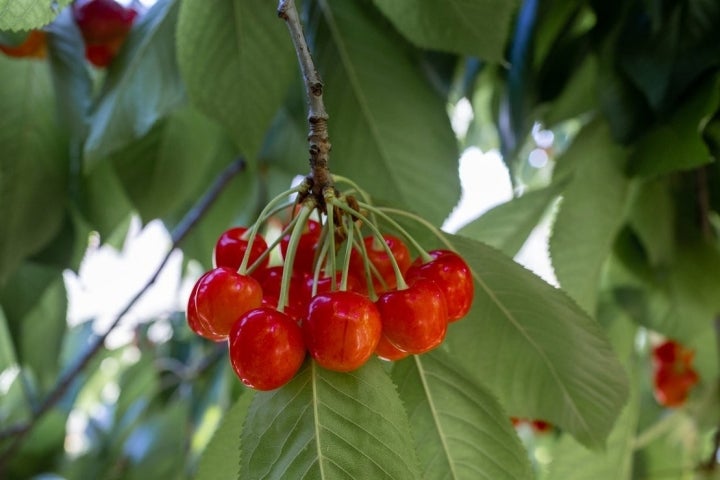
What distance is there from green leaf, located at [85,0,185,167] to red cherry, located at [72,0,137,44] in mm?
149

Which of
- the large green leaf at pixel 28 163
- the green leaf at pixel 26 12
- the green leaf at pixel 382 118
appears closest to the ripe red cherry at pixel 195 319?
the green leaf at pixel 26 12

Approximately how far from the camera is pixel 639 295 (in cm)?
110

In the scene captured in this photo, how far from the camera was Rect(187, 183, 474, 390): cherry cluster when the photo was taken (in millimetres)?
476

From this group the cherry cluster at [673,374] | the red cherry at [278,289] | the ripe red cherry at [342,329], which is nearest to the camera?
the ripe red cherry at [342,329]

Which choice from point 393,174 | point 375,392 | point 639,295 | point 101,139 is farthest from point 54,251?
point 639,295

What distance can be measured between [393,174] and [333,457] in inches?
17.0

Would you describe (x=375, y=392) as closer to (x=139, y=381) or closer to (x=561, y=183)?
(x=561, y=183)

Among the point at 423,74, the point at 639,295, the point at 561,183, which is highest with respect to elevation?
the point at 423,74

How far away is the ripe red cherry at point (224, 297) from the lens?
51 centimetres

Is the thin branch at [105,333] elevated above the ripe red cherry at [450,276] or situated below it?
below

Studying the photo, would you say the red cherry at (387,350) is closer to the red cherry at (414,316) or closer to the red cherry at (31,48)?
the red cherry at (414,316)

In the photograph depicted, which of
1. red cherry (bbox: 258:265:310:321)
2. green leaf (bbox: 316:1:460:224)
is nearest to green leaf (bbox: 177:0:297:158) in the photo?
green leaf (bbox: 316:1:460:224)

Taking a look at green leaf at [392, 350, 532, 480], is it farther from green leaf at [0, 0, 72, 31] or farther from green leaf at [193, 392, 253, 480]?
green leaf at [0, 0, 72, 31]

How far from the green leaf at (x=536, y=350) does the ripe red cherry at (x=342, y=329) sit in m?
0.19
